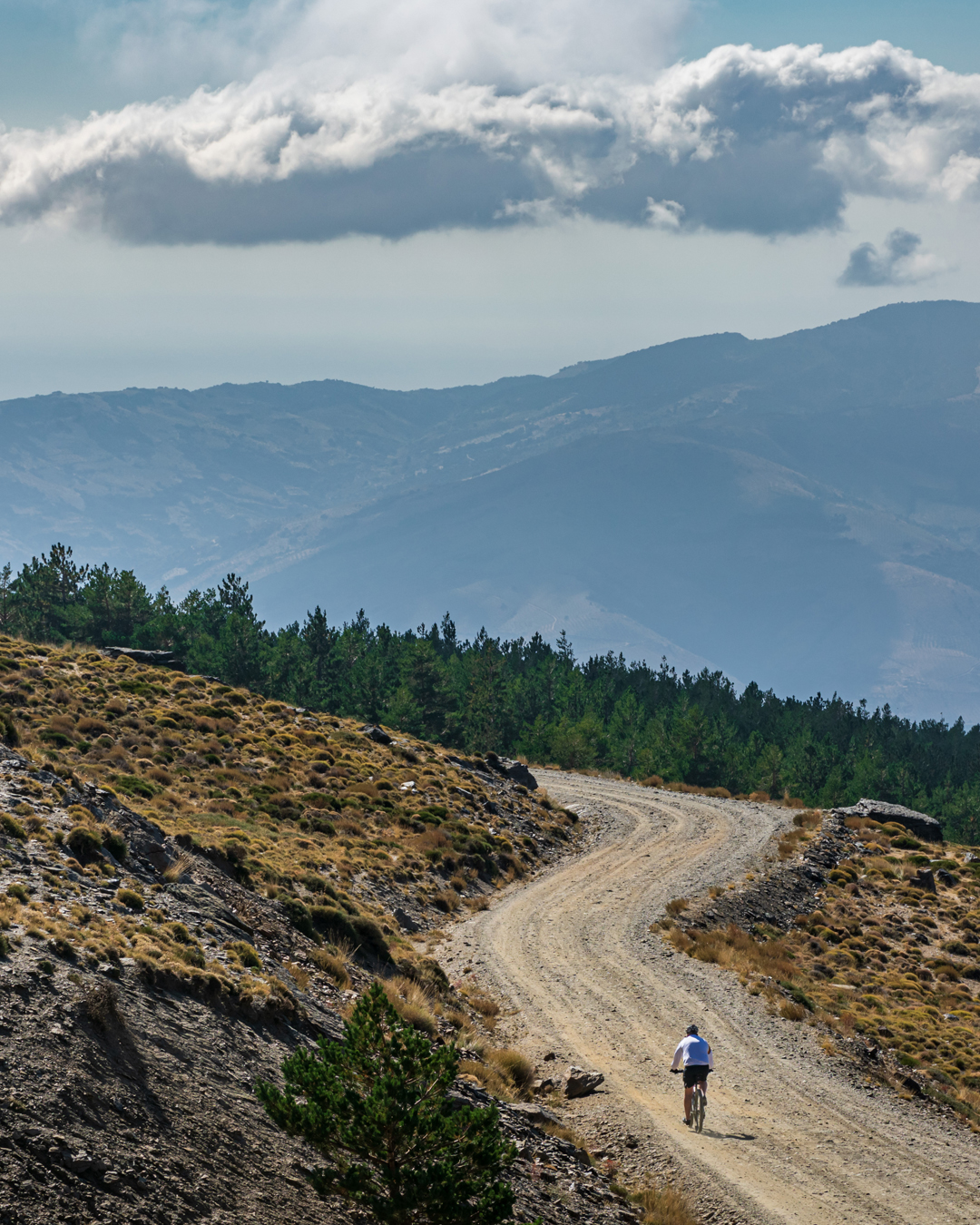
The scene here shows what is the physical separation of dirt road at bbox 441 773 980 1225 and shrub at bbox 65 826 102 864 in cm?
1057

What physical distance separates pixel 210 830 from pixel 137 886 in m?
12.9

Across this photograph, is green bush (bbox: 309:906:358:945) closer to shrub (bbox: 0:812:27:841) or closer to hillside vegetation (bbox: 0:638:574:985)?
hillside vegetation (bbox: 0:638:574:985)

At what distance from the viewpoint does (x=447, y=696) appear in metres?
99.3

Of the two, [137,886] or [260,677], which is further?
[260,677]

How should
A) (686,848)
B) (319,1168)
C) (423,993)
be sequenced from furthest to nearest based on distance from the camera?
(686,848) < (423,993) < (319,1168)

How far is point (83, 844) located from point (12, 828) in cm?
142

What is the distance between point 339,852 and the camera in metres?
36.7

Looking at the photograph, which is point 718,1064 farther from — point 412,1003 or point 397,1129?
point 397,1129

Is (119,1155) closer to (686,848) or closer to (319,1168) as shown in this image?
(319,1168)

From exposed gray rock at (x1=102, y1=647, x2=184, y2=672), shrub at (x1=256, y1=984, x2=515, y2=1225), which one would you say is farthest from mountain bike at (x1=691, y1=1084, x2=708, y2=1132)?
exposed gray rock at (x1=102, y1=647, x2=184, y2=672)

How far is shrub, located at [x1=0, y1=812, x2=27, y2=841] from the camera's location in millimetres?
19359

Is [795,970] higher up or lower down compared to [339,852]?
lower down

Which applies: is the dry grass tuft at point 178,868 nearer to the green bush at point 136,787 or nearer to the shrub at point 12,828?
the shrub at point 12,828

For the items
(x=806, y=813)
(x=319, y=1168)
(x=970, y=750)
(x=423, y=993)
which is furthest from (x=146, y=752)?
(x=970, y=750)
